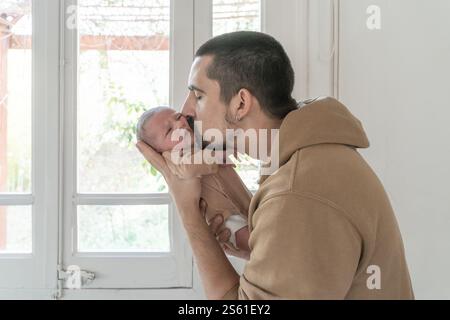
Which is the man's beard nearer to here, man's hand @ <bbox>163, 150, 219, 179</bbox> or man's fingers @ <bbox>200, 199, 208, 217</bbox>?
man's hand @ <bbox>163, 150, 219, 179</bbox>

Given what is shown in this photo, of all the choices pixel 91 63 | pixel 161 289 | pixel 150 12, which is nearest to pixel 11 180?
pixel 91 63

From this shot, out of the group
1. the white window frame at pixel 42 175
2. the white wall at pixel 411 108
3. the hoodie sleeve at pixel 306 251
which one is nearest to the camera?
the hoodie sleeve at pixel 306 251

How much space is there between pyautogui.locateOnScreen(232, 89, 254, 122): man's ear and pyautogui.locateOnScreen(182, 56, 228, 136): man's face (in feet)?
0.08

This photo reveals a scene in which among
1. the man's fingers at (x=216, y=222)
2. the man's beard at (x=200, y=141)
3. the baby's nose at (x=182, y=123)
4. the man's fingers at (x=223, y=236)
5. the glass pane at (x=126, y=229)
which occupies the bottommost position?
the glass pane at (x=126, y=229)

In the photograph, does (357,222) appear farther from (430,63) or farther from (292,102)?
(430,63)

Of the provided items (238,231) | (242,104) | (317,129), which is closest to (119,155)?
(238,231)

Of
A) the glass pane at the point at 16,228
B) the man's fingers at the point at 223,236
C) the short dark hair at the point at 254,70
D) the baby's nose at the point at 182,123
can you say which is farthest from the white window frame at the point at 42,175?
the short dark hair at the point at 254,70

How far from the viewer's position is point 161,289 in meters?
1.47

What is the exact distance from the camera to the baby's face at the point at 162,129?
1152 mm

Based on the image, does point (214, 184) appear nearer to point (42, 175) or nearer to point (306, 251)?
point (306, 251)

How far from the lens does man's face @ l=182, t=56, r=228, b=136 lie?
3.09ft

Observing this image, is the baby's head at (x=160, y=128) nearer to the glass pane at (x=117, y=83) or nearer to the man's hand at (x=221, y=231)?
the man's hand at (x=221, y=231)

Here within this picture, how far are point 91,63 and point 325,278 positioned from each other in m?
1.15

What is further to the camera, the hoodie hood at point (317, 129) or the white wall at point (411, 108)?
the white wall at point (411, 108)
